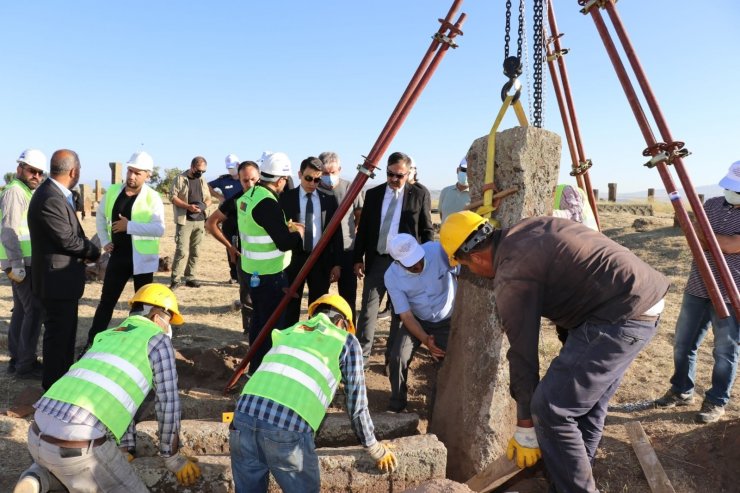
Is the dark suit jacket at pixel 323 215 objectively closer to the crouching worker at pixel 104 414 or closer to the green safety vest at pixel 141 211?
the green safety vest at pixel 141 211

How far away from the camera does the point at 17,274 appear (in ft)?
15.9

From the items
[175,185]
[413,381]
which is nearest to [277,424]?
[413,381]

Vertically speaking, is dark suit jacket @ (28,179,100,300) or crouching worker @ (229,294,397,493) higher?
dark suit jacket @ (28,179,100,300)

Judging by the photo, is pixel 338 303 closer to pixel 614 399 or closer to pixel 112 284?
pixel 112 284

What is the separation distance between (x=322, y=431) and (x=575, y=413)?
177 centimetres

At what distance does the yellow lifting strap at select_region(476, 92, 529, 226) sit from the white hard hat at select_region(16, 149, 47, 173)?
3.74m

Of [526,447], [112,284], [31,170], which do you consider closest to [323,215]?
[112,284]

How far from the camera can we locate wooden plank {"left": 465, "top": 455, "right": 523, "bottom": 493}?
2.96 m

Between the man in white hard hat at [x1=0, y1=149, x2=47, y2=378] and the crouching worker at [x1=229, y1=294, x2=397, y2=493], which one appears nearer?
the crouching worker at [x1=229, y1=294, x2=397, y2=493]

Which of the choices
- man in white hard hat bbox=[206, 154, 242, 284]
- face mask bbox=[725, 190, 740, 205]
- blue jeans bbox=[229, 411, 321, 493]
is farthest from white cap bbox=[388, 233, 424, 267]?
man in white hard hat bbox=[206, 154, 242, 284]

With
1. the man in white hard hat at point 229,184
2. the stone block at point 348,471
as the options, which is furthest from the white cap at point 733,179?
the man in white hard hat at point 229,184

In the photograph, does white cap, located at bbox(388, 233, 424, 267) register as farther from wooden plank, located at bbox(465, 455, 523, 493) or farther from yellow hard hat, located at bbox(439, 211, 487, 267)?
wooden plank, located at bbox(465, 455, 523, 493)

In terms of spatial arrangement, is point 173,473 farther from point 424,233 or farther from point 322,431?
point 424,233

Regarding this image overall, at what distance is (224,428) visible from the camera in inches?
142
